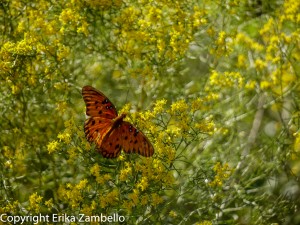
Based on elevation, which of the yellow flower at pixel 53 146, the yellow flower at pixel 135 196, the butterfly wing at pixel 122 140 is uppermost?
the butterfly wing at pixel 122 140

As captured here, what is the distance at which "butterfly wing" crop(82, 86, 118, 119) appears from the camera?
2.68 m

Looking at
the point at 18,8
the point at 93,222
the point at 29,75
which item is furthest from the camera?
the point at 18,8

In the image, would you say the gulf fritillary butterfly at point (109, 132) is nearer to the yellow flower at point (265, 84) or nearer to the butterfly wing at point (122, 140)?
the butterfly wing at point (122, 140)

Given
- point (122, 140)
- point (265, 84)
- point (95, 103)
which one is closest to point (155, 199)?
point (122, 140)

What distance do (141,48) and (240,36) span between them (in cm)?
88

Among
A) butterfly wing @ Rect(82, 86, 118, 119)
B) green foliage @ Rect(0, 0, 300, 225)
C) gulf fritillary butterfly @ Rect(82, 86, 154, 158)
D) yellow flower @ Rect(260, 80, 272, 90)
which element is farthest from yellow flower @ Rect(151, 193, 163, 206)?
yellow flower @ Rect(260, 80, 272, 90)

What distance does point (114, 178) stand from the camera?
2770 millimetres

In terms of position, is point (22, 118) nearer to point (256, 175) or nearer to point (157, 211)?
point (157, 211)

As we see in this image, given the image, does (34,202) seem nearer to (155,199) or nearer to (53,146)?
(53,146)

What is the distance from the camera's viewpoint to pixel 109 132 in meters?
2.57

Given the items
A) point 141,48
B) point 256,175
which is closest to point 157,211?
point 256,175

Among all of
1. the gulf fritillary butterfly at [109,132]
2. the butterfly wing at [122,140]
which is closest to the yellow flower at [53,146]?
the gulf fritillary butterfly at [109,132]

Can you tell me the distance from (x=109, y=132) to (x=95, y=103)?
0.71 feet

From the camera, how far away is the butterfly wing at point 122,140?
244cm
